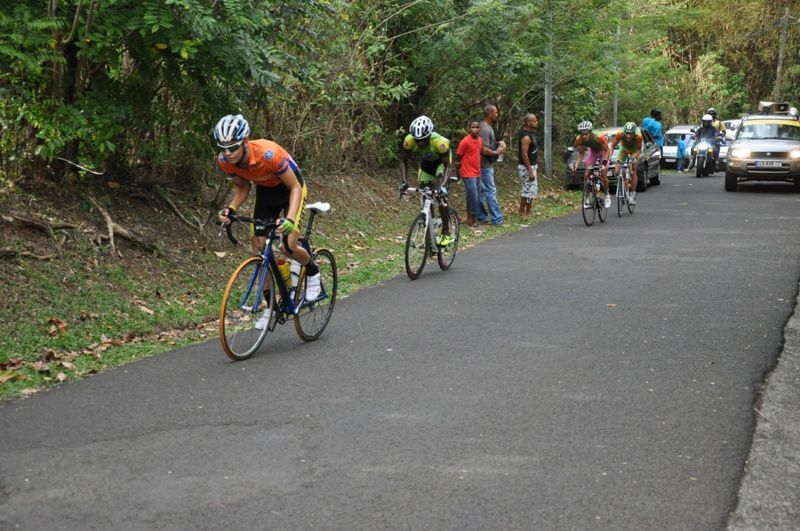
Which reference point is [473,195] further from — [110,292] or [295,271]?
[295,271]

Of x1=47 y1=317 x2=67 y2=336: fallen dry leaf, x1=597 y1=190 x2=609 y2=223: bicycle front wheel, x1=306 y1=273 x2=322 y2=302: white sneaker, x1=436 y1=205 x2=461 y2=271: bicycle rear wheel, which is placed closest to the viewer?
x1=306 y1=273 x2=322 y2=302: white sneaker

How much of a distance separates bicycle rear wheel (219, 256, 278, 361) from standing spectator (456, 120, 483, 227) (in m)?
10.4

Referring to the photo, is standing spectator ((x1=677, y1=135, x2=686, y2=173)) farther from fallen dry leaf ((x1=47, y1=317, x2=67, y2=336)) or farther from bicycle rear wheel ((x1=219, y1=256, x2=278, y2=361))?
fallen dry leaf ((x1=47, y1=317, x2=67, y2=336))

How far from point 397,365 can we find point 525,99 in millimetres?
23462

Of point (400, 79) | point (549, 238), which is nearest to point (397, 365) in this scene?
point (549, 238)

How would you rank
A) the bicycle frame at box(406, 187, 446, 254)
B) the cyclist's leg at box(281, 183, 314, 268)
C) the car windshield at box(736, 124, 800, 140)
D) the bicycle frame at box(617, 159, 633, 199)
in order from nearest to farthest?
the cyclist's leg at box(281, 183, 314, 268), the bicycle frame at box(406, 187, 446, 254), the bicycle frame at box(617, 159, 633, 199), the car windshield at box(736, 124, 800, 140)

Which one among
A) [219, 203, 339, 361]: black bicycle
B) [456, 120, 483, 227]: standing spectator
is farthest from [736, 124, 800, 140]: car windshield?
[219, 203, 339, 361]: black bicycle

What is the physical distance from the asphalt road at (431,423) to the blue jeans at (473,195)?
24.6 feet

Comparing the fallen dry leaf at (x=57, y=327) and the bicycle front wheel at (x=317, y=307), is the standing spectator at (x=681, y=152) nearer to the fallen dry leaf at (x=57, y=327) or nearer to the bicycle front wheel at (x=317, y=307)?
the bicycle front wheel at (x=317, y=307)

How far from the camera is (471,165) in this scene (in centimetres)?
1875

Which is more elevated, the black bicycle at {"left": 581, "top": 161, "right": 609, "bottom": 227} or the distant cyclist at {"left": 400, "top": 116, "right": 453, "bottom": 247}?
the distant cyclist at {"left": 400, "top": 116, "right": 453, "bottom": 247}

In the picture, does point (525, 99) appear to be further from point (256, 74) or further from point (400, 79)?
point (256, 74)

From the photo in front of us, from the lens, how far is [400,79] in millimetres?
21391

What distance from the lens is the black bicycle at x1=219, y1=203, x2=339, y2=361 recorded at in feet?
26.7
